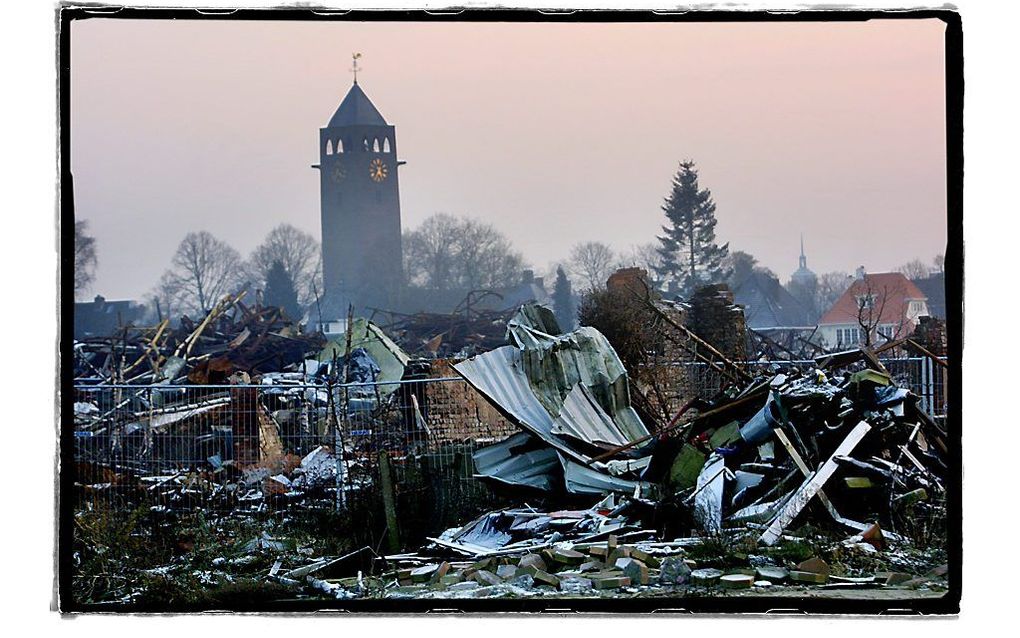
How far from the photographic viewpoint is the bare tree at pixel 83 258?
21.4 ft

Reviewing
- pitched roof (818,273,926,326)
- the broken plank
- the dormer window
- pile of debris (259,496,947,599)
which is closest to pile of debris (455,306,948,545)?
the broken plank

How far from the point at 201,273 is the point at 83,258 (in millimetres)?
1805

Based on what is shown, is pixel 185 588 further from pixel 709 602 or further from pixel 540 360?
pixel 709 602

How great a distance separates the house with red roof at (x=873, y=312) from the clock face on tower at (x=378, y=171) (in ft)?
11.7

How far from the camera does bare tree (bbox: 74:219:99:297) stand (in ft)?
21.4

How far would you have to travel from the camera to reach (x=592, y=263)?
846 centimetres

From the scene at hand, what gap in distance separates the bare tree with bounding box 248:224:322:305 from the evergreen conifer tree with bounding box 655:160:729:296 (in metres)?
2.74

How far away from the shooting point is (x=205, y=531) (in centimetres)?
677

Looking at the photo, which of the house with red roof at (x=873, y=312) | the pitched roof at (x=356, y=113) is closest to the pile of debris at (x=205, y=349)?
the pitched roof at (x=356, y=113)

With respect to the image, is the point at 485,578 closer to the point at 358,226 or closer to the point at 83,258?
the point at 83,258

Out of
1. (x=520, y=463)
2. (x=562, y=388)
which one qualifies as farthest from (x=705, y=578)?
(x=562, y=388)

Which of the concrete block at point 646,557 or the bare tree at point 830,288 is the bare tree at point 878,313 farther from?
the concrete block at point 646,557

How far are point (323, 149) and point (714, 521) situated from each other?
385 centimetres

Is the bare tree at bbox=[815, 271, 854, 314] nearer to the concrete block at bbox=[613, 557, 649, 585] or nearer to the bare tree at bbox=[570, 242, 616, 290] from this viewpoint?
the bare tree at bbox=[570, 242, 616, 290]
